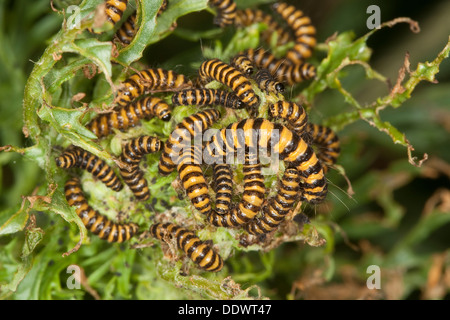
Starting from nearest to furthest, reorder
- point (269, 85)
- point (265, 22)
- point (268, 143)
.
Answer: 1. point (268, 143)
2. point (269, 85)
3. point (265, 22)

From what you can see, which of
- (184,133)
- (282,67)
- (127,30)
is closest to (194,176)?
(184,133)

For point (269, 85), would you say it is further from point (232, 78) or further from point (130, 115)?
point (130, 115)

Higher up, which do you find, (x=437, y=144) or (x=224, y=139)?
(x=437, y=144)

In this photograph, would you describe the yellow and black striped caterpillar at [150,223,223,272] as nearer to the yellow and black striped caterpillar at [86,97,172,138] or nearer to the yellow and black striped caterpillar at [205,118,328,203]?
the yellow and black striped caterpillar at [205,118,328,203]

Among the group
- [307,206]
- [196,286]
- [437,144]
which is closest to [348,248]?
[437,144]

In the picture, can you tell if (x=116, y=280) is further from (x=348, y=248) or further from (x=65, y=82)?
(x=348, y=248)
